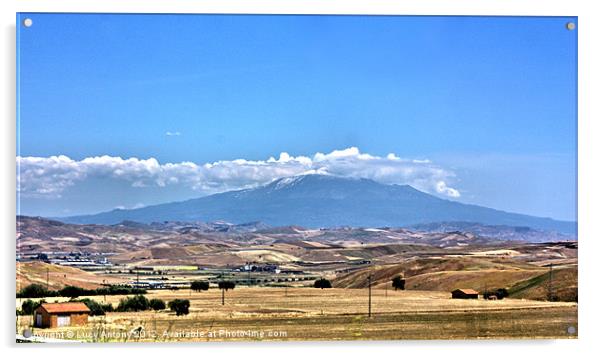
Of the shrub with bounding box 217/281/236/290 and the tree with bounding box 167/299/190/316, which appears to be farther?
the shrub with bounding box 217/281/236/290

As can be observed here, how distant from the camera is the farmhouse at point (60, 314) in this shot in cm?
845

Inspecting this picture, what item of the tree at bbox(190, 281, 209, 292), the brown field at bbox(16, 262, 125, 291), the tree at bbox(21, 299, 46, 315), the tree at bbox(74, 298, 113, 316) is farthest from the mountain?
the tree at bbox(21, 299, 46, 315)

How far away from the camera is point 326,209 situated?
8906 millimetres

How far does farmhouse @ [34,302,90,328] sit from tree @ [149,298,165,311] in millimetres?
542

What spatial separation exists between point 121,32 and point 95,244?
6.04 feet

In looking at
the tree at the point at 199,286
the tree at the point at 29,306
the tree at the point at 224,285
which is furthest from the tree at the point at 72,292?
the tree at the point at 224,285

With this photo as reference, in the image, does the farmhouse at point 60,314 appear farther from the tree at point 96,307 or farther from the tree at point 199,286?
the tree at point 199,286

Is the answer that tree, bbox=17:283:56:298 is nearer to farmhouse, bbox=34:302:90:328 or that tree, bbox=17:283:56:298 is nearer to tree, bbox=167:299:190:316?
farmhouse, bbox=34:302:90:328

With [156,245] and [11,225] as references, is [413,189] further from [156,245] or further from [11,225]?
[11,225]

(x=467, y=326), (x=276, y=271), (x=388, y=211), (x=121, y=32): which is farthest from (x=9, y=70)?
(x=467, y=326)

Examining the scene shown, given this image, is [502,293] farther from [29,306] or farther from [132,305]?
[29,306]

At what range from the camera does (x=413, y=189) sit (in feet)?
29.2

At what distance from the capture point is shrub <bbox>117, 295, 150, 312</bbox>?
8633mm
